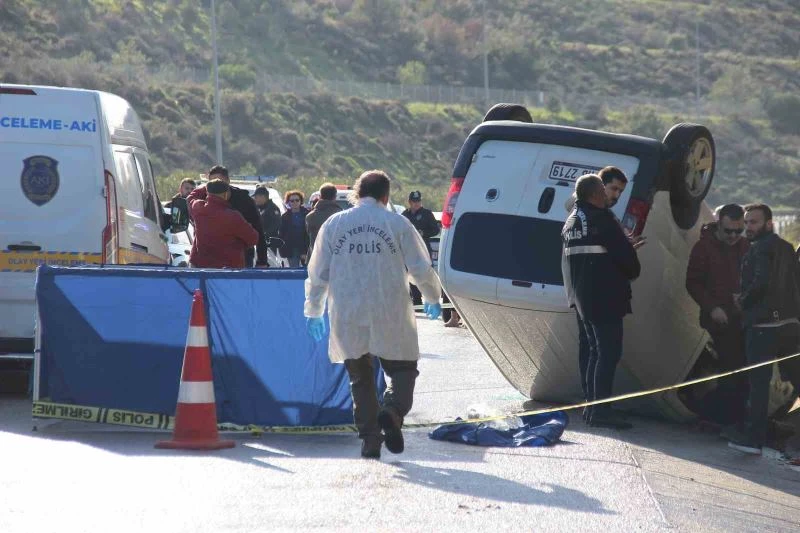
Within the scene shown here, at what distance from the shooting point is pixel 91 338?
10070 millimetres

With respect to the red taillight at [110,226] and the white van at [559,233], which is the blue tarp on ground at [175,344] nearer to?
the white van at [559,233]

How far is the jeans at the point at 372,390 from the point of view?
29.6ft

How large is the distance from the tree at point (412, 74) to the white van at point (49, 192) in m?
73.8

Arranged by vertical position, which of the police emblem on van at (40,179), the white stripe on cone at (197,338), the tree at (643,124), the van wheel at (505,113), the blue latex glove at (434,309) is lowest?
the white stripe on cone at (197,338)

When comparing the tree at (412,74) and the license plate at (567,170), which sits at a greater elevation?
the tree at (412,74)

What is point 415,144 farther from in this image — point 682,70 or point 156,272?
point 156,272

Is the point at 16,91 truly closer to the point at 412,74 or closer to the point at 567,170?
the point at 567,170

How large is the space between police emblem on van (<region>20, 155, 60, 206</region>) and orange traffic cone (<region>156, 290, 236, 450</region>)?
3.14 meters

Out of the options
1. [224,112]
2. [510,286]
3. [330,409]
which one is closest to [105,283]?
[330,409]

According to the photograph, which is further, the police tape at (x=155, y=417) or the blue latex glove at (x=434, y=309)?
the police tape at (x=155, y=417)

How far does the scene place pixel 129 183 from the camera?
12.9 m

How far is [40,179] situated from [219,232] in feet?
4.93

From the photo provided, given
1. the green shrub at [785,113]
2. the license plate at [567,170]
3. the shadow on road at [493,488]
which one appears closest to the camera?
the shadow on road at [493,488]

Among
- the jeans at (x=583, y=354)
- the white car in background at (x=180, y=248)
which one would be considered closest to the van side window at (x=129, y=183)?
the jeans at (x=583, y=354)
